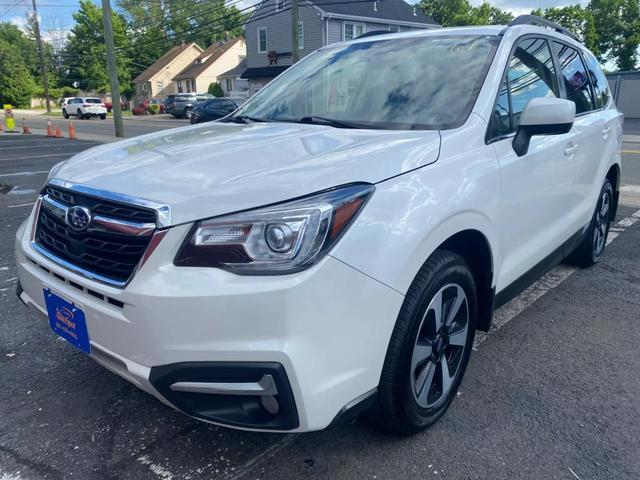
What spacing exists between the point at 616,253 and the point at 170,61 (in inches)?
2502

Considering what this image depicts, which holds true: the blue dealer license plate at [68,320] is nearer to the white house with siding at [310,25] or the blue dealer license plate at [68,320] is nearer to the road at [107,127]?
the road at [107,127]

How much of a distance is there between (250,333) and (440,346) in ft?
3.48

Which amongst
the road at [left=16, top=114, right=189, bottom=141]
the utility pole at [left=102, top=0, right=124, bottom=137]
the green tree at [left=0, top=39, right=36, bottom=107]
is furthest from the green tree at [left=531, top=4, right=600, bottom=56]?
the green tree at [left=0, top=39, right=36, bottom=107]

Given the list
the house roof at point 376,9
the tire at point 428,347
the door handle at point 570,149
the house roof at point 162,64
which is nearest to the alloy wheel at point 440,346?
the tire at point 428,347

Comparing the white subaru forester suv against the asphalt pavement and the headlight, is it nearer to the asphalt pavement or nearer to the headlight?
the headlight

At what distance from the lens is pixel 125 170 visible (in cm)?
215

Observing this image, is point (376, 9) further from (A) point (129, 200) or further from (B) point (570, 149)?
(A) point (129, 200)

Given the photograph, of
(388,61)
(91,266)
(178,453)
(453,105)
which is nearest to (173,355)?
(91,266)

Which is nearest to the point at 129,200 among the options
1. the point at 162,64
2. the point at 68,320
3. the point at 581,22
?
the point at 68,320

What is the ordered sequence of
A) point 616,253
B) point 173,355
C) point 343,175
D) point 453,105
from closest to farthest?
point 173,355, point 343,175, point 453,105, point 616,253

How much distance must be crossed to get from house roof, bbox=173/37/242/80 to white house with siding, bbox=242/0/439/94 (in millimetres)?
19024

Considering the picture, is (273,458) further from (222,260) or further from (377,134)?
(377,134)

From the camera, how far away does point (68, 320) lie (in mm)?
2150

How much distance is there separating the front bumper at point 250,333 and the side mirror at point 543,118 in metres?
1.28
